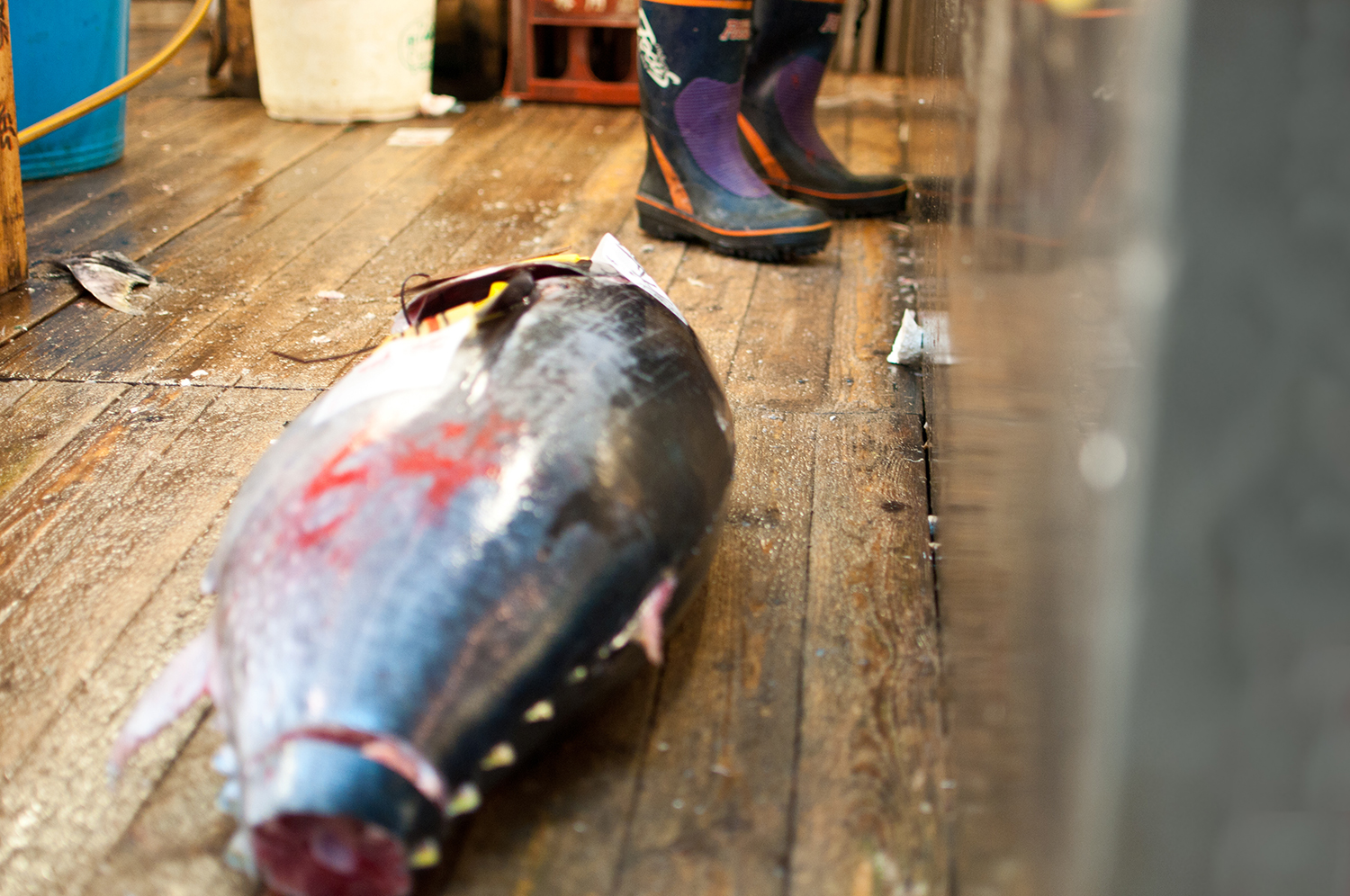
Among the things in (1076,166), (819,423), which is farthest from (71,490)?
(1076,166)

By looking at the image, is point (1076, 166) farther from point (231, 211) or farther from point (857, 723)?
point (231, 211)

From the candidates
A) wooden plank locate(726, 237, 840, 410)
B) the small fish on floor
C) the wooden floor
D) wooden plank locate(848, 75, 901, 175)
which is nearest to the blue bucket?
the wooden floor

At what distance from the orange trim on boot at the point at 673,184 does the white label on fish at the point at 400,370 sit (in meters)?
1.50

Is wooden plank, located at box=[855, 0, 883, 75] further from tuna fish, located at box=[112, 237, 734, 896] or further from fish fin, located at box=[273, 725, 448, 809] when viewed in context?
fish fin, located at box=[273, 725, 448, 809]

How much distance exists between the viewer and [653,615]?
0.83 m

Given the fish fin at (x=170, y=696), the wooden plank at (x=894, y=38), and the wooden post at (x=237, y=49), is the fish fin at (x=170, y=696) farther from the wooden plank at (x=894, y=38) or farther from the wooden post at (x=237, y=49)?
the wooden plank at (x=894, y=38)

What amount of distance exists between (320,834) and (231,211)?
7.26 feet

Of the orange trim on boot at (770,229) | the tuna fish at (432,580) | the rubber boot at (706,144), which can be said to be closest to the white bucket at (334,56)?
the rubber boot at (706,144)

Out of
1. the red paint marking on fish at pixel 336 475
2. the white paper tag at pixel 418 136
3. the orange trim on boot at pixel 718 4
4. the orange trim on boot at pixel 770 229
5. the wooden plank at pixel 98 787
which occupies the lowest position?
the wooden plank at pixel 98 787

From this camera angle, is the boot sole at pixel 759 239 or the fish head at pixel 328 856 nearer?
the fish head at pixel 328 856

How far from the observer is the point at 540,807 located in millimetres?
870

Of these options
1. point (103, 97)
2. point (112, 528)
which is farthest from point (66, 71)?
point (112, 528)

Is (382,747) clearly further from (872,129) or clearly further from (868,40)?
(868,40)

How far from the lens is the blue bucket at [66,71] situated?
272cm
